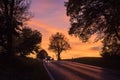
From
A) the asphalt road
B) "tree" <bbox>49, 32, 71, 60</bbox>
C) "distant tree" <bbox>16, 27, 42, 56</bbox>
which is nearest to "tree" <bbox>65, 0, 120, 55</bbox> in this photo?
the asphalt road

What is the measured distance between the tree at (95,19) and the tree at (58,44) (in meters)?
74.2

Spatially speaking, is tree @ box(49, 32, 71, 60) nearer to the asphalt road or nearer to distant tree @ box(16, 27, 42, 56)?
distant tree @ box(16, 27, 42, 56)

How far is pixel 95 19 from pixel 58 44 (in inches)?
3191

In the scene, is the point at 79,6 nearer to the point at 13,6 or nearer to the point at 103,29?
the point at 103,29

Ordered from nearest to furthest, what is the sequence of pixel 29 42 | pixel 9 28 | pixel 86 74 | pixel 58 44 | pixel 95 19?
1. pixel 86 74
2. pixel 9 28
3. pixel 95 19
4. pixel 29 42
5. pixel 58 44

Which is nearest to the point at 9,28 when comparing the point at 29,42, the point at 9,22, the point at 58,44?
the point at 9,22

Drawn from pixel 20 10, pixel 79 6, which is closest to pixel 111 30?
pixel 79 6

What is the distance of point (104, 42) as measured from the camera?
135 ft

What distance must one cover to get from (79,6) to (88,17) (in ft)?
8.66

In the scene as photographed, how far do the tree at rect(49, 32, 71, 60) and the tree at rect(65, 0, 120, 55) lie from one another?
74206 millimetres

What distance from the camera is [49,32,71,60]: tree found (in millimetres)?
118438

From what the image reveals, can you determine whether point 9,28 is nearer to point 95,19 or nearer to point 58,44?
point 95,19

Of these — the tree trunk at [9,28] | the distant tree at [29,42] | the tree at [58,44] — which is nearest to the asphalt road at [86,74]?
the tree trunk at [9,28]

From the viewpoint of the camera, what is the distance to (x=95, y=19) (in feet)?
129
